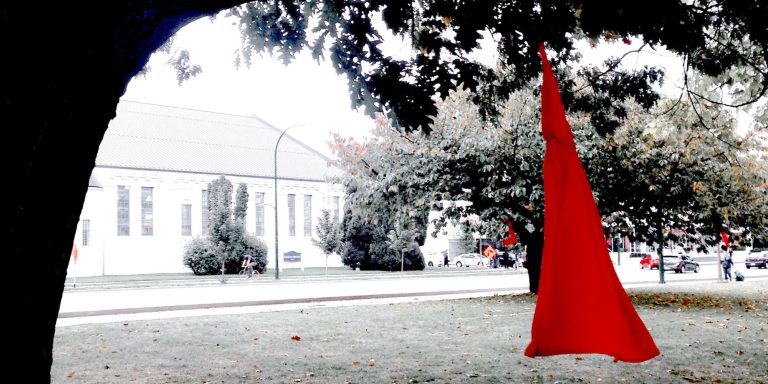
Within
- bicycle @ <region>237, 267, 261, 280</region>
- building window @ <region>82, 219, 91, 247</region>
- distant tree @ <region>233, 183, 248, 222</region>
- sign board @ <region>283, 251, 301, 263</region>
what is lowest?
bicycle @ <region>237, 267, 261, 280</region>

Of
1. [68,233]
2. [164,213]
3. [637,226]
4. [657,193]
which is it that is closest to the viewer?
[68,233]

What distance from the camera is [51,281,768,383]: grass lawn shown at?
23.1ft

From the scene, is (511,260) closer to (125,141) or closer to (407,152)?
(125,141)

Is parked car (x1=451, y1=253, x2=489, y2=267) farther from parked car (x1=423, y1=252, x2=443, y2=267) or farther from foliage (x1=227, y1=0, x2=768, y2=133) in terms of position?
foliage (x1=227, y1=0, x2=768, y2=133)

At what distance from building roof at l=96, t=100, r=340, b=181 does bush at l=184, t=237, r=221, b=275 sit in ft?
31.7

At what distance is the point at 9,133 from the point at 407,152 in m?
14.7

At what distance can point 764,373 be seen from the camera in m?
6.91

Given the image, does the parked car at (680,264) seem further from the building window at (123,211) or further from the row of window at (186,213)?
the building window at (123,211)

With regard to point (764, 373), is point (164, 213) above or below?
above

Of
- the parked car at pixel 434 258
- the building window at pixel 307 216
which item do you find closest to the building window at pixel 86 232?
the building window at pixel 307 216

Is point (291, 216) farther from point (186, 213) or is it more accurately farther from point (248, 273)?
point (248, 273)

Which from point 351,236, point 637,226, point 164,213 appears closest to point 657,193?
point 637,226

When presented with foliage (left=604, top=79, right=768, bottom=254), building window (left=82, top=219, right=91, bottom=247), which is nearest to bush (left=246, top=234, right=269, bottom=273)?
building window (left=82, top=219, right=91, bottom=247)

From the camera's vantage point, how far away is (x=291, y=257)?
165ft
